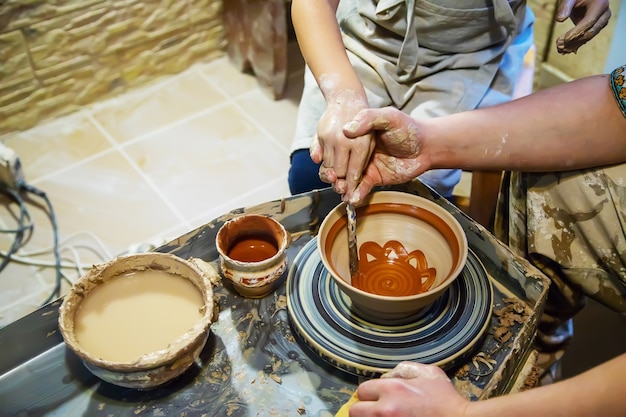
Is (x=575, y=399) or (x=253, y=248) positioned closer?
(x=575, y=399)

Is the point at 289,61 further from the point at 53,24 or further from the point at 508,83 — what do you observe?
the point at 508,83

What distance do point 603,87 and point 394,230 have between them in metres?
0.47

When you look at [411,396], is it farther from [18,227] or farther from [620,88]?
[18,227]

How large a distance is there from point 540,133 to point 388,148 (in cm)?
29

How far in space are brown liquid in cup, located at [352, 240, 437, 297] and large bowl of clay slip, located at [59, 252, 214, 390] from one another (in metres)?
0.30

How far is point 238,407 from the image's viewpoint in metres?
1.07

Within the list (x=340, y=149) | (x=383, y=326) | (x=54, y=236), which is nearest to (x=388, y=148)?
(x=340, y=149)

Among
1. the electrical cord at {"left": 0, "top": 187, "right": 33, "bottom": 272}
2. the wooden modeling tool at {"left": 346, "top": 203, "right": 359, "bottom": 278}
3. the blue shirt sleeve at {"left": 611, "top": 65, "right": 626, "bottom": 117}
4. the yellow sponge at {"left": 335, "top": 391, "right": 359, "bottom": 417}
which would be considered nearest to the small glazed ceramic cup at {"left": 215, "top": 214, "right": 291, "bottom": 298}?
the wooden modeling tool at {"left": 346, "top": 203, "right": 359, "bottom": 278}

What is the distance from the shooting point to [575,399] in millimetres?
913

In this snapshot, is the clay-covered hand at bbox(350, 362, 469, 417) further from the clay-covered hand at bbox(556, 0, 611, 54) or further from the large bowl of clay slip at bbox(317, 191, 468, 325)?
the clay-covered hand at bbox(556, 0, 611, 54)

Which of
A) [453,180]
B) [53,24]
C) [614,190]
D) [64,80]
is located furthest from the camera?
[64,80]

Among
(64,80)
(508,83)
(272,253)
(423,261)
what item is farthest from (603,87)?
(64,80)

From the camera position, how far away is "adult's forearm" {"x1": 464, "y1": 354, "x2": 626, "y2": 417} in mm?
891

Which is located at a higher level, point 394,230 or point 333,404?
point 394,230
